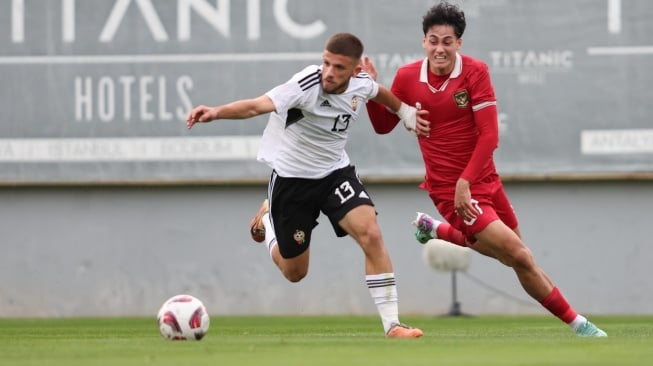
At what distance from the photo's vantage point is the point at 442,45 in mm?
9312

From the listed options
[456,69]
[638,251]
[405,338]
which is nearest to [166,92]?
[638,251]

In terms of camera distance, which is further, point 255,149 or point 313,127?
point 255,149

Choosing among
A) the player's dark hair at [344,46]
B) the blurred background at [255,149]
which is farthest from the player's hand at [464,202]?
the blurred background at [255,149]

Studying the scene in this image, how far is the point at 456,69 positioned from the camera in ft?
30.9

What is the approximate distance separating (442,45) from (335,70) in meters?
0.88

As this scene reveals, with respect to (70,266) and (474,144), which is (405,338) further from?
(70,266)

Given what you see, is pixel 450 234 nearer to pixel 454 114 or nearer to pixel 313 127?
pixel 454 114

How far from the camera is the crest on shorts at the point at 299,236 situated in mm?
9773

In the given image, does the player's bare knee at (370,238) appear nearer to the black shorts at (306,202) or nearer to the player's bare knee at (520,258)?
the black shorts at (306,202)

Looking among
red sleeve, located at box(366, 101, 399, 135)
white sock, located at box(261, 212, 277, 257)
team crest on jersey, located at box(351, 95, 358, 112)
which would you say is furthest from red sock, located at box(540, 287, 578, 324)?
white sock, located at box(261, 212, 277, 257)

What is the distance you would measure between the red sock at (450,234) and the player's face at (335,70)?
1888mm

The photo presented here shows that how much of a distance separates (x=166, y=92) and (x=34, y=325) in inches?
148

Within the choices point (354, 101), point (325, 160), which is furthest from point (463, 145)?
point (325, 160)

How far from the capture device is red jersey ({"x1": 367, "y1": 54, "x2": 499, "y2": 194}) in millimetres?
9281
